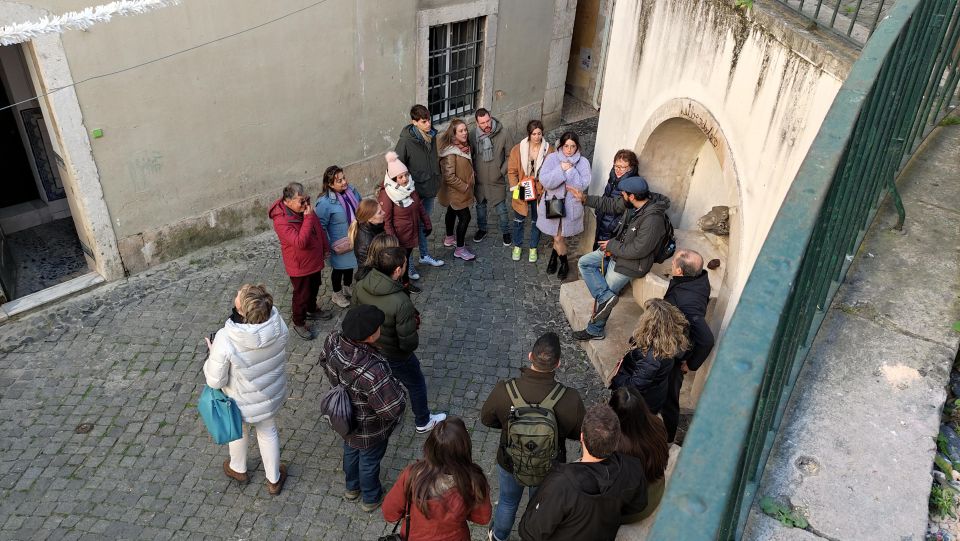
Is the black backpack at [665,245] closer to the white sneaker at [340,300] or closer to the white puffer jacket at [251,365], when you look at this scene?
the white sneaker at [340,300]

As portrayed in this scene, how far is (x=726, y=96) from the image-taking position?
6523 millimetres

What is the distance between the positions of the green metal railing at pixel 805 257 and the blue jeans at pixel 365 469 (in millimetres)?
3339

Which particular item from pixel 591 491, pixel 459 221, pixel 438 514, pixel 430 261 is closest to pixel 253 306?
pixel 438 514

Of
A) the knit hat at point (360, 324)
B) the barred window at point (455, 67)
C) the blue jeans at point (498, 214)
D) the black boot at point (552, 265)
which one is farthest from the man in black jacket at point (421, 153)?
the knit hat at point (360, 324)

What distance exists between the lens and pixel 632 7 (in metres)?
8.34

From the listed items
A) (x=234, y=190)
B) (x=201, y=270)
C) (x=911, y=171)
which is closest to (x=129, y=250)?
(x=201, y=270)

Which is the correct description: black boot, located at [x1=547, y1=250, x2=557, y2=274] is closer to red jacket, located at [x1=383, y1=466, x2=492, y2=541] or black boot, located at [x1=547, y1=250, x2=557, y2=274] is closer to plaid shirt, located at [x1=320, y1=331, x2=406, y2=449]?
plaid shirt, located at [x1=320, y1=331, x2=406, y2=449]

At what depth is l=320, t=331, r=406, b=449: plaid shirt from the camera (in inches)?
190

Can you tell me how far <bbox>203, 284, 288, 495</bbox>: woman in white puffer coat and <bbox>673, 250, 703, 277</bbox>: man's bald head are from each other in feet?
9.44

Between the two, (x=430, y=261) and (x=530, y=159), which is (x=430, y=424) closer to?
(x=430, y=261)

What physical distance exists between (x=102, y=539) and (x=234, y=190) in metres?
4.71

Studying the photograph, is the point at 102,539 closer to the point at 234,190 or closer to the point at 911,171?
the point at 234,190

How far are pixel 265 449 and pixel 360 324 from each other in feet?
5.27

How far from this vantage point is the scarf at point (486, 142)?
8.70m
